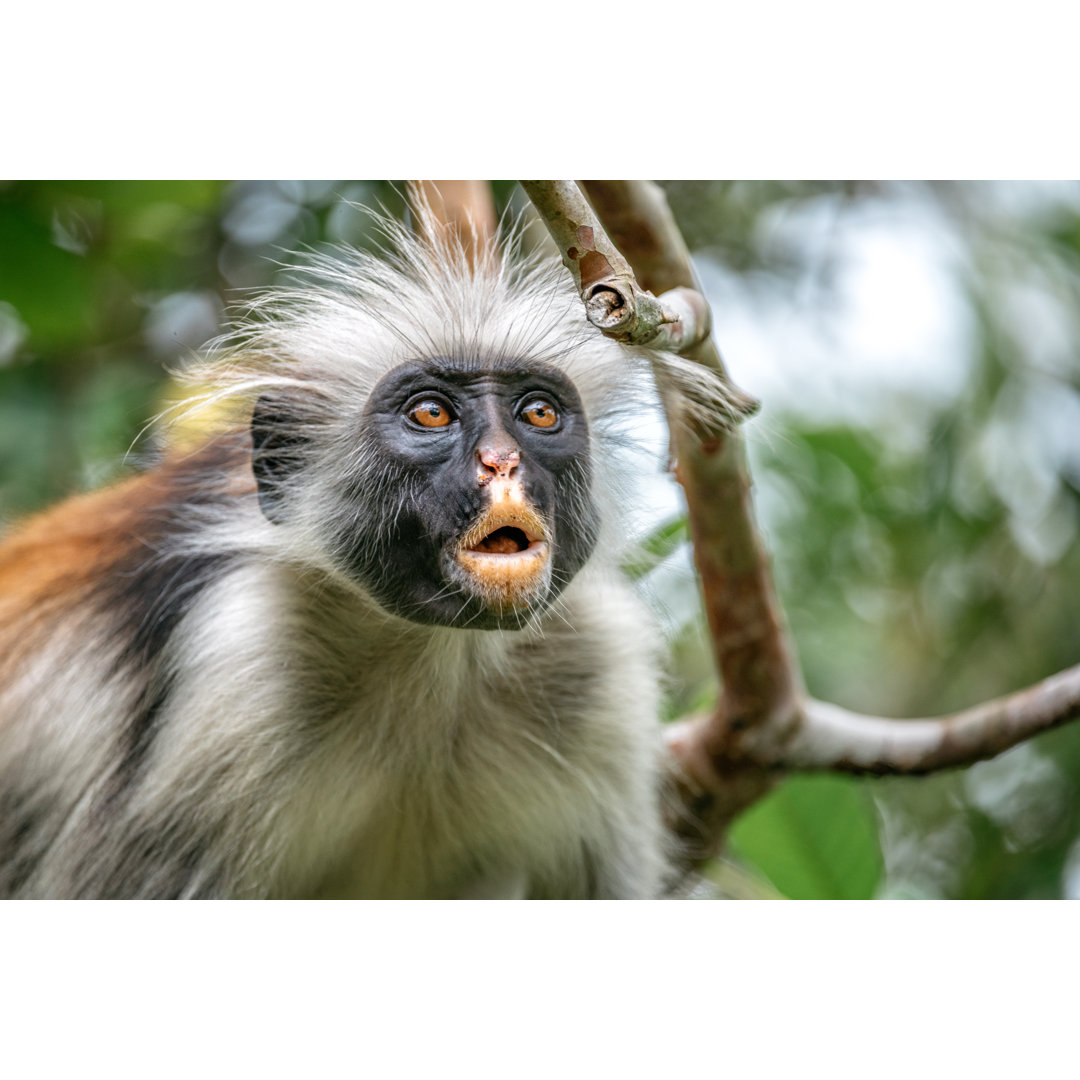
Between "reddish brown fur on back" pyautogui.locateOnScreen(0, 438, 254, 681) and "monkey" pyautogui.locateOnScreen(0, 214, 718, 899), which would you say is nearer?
"monkey" pyautogui.locateOnScreen(0, 214, 718, 899)

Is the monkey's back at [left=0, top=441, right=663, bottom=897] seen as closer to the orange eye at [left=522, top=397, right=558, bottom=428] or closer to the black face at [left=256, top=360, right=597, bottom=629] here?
the black face at [left=256, top=360, right=597, bottom=629]

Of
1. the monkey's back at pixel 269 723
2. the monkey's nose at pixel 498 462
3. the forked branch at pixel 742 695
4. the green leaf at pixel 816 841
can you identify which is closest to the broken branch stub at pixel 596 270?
the monkey's nose at pixel 498 462

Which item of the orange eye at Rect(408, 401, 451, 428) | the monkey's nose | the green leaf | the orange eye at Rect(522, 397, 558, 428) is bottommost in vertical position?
the green leaf

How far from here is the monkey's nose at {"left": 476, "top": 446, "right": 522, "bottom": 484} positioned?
254cm

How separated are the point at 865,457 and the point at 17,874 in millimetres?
3270

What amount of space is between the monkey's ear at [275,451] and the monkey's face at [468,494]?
0.18 m

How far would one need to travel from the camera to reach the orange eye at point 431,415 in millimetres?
2836

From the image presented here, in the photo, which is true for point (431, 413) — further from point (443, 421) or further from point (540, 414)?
point (540, 414)

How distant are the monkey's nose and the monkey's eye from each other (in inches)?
10.8

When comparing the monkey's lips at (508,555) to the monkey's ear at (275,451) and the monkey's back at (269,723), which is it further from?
the monkey's ear at (275,451)

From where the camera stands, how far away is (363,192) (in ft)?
15.8

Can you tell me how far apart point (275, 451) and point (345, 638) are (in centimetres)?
50

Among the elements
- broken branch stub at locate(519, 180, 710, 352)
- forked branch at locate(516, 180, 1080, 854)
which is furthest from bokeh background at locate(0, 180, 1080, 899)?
broken branch stub at locate(519, 180, 710, 352)

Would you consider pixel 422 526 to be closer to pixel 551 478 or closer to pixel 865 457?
pixel 551 478
